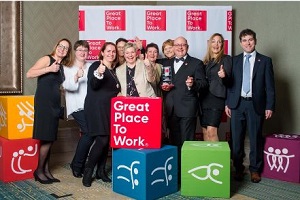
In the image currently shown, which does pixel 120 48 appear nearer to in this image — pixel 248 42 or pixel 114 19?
pixel 114 19

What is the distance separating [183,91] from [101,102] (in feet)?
2.36

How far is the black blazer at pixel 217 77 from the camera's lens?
3480mm

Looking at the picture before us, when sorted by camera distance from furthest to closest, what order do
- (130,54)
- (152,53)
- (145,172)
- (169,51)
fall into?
1. (169,51)
2. (152,53)
3. (130,54)
4. (145,172)

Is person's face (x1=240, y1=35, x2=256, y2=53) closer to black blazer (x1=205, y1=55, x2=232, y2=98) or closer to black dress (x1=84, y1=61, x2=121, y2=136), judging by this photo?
black blazer (x1=205, y1=55, x2=232, y2=98)

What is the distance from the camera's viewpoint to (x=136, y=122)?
302cm

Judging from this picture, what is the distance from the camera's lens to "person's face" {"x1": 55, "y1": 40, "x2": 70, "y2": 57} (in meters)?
3.30

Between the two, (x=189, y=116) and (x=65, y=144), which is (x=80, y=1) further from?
(x=189, y=116)

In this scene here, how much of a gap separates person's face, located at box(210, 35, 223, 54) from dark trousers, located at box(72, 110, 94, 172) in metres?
1.34

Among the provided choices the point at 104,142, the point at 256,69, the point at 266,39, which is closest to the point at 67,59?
the point at 104,142

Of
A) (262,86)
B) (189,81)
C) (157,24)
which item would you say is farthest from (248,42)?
(157,24)

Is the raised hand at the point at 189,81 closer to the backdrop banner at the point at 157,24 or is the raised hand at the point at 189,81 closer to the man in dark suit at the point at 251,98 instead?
the man in dark suit at the point at 251,98

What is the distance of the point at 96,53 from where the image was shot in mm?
4250

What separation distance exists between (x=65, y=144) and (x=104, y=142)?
1299 mm

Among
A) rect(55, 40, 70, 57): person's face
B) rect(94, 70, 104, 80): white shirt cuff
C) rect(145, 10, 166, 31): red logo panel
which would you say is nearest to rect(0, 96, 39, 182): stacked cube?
rect(55, 40, 70, 57): person's face
